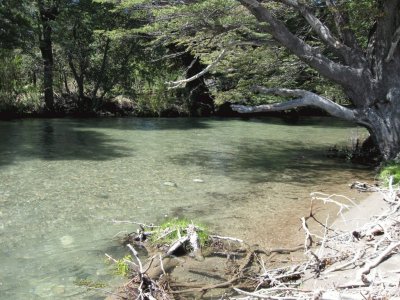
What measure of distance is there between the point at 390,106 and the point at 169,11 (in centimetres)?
571

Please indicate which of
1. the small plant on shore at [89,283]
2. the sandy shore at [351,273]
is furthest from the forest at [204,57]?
the small plant on shore at [89,283]

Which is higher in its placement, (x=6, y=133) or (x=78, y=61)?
(x=78, y=61)

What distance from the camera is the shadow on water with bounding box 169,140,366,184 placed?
11.1 m

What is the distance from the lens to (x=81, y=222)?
283 inches

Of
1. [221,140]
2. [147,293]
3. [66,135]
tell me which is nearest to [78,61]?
[66,135]

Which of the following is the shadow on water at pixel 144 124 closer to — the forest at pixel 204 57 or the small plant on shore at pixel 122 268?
the forest at pixel 204 57

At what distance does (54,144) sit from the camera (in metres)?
15.0

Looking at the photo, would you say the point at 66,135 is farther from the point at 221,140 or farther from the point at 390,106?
the point at 390,106

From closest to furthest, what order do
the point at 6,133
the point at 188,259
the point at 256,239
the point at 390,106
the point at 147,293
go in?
1. the point at 147,293
2. the point at 188,259
3. the point at 256,239
4. the point at 390,106
5. the point at 6,133

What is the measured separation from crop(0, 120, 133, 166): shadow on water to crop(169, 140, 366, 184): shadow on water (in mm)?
2324

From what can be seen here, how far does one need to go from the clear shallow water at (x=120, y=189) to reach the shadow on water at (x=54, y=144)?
0.11 feet

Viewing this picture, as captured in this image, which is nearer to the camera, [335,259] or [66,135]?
[335,259]

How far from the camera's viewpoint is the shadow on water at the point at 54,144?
1290 centimetres

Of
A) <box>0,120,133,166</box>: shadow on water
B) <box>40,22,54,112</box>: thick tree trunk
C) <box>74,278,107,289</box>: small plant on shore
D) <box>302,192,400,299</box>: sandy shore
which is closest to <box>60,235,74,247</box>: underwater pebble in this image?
<box>74,278,107,289</box>: small plant on shore
